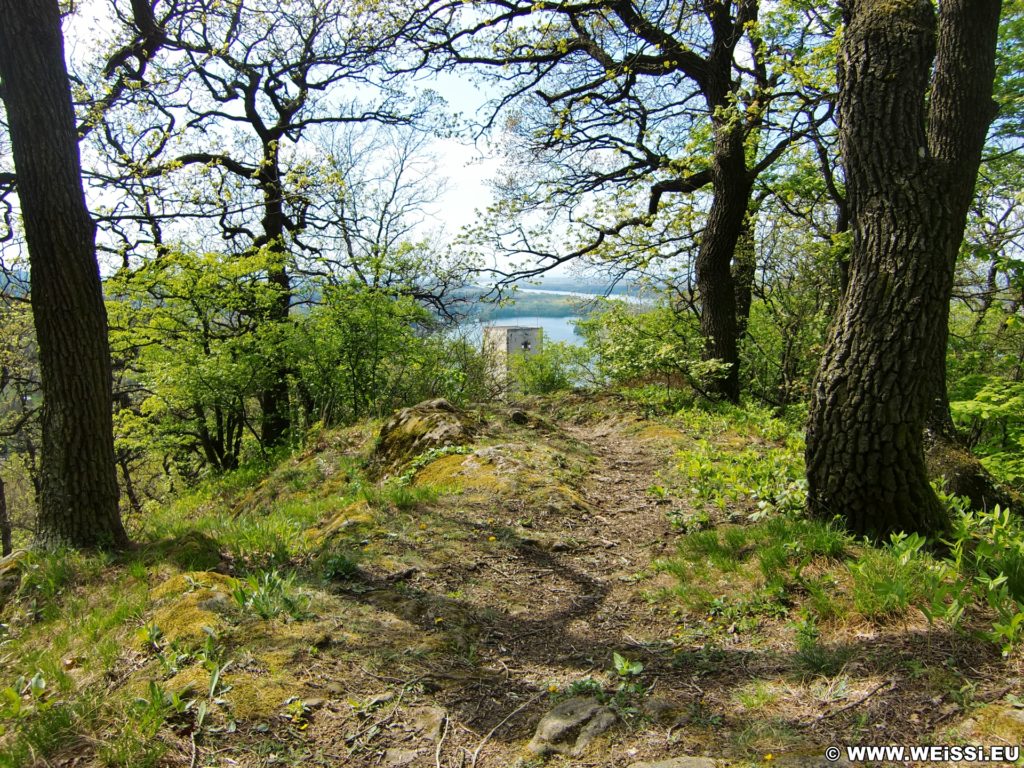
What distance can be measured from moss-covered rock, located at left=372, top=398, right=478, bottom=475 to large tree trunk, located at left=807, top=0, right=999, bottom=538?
13.9ft

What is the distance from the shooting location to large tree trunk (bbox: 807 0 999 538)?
3352 millimetres

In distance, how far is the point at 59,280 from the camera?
4.25 m

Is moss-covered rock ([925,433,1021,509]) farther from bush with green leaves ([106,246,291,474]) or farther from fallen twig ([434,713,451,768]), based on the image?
bush with green leaves ([106,246,291,474])

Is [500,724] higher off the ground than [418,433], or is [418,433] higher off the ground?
[418,433]

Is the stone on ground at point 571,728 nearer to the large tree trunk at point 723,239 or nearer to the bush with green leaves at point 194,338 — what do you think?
the large tree trunk at point 723,239

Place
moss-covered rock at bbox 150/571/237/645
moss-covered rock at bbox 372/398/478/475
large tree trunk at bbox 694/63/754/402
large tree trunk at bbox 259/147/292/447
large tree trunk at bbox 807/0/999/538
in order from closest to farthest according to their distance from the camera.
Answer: moss-covered rock at bbox 150/571/237/645 → large tree trunk at bbox 807/0/999/538 → moss-covered rock at bbox 372/398/478/475 → large tree trunk at bbox 694/63/754/402 → large tree trunk at bbox 259/147/292/447

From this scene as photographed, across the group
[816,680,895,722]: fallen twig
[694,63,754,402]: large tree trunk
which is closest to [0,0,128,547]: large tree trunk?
[816,680,895,722]: fallen twig

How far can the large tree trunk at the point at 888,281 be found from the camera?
11.0ft

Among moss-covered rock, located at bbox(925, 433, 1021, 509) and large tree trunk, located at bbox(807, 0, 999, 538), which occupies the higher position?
large tree trunk, located at bbox(807, 0, 999, 538)

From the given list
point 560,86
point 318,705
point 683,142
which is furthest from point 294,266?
point 318,705

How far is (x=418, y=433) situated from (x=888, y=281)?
532cm

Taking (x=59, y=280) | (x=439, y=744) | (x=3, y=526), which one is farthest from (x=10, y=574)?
(x=3, y=526)

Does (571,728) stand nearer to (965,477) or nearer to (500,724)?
(500,724)

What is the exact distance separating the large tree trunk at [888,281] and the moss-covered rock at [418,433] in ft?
13.9
